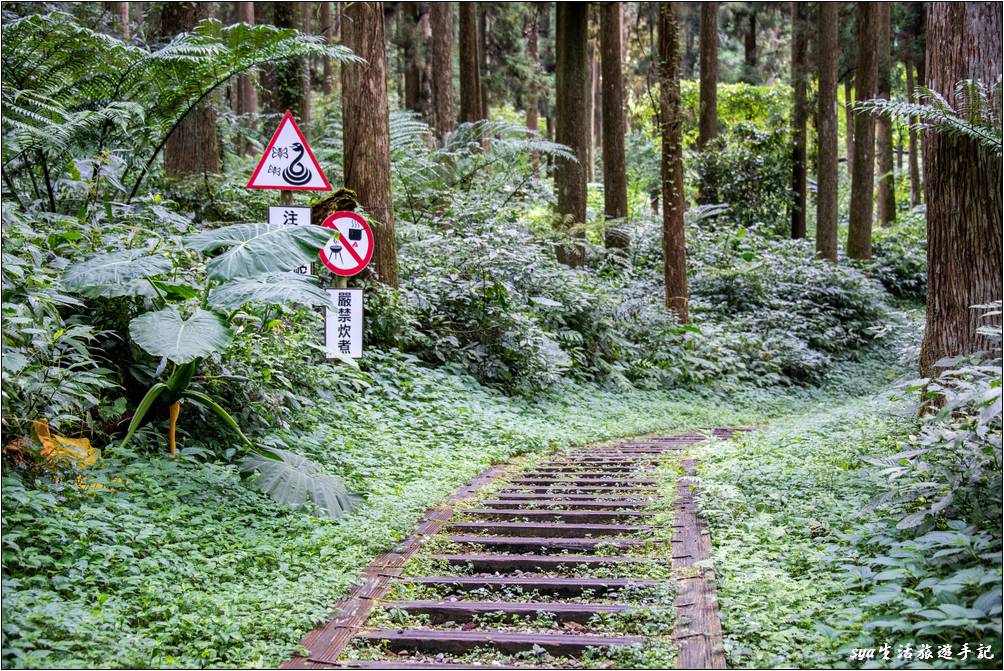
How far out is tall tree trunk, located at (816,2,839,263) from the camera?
19812 millimetres

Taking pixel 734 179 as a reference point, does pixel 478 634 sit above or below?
below

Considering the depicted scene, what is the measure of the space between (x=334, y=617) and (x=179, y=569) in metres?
0.90

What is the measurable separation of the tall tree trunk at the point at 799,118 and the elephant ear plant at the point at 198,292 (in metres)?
20.1

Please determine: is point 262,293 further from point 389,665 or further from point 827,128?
point 827,128

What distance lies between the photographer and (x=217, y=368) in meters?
6.50

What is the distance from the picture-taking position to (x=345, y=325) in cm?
854

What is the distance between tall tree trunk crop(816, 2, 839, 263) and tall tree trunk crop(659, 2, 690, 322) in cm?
707

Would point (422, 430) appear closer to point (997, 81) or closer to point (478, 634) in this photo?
point (478, 634)

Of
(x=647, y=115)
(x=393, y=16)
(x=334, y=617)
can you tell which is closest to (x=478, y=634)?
(x=334, y=617)

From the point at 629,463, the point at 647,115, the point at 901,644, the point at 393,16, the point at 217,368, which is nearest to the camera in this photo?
the point at 901,644

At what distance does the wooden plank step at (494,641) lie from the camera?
3.89m

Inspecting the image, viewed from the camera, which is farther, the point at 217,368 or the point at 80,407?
the point at 217,368

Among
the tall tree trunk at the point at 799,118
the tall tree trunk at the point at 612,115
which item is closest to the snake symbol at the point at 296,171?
the tall tree trunk at the point at 612,115

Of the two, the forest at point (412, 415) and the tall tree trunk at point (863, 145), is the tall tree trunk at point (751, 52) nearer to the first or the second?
the tall tree trunk at point (863, 145)
